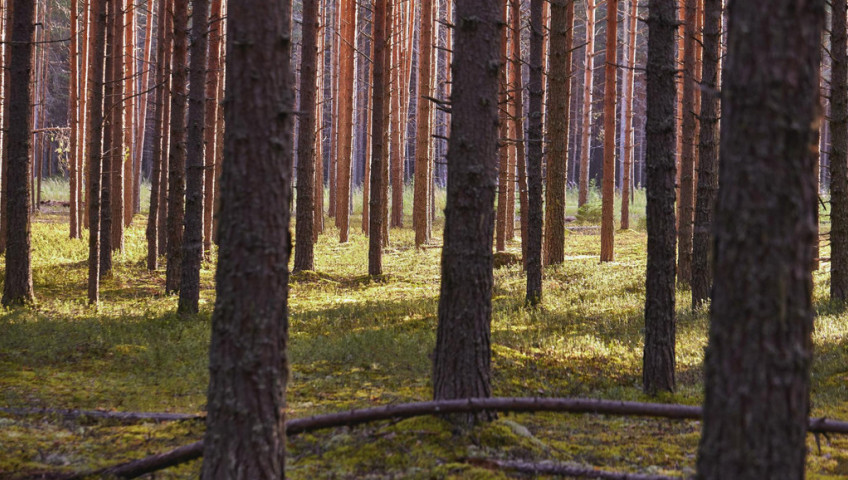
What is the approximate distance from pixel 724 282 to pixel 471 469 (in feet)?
8.82

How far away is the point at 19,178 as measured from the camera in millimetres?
11969

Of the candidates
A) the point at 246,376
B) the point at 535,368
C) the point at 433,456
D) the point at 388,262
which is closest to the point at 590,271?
the point at 388,262

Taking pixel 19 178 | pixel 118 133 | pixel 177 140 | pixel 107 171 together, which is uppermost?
pixel 118 133

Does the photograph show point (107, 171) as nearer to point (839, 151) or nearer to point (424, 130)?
point (424, 130)

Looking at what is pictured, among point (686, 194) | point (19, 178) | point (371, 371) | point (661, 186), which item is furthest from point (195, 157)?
point (686, 194)

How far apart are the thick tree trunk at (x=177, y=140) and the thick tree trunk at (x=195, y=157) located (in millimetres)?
1275

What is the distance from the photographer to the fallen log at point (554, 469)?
4577 mm

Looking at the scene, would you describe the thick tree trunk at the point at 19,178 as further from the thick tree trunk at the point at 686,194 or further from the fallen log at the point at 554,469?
the thick tree trunk at the point at 686,194

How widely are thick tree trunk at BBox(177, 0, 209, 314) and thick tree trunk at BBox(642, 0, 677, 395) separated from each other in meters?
7.32

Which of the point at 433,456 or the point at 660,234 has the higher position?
the point at 660,234

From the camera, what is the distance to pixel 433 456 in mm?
5266

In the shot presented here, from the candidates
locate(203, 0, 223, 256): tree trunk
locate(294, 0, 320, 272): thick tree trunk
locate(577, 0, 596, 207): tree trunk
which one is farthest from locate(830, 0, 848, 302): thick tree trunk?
locate(203, 0, 223, 256): tree trunk

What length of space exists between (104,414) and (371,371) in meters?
3.11

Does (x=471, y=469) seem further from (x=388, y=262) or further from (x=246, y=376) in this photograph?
(x=388, y=262)
